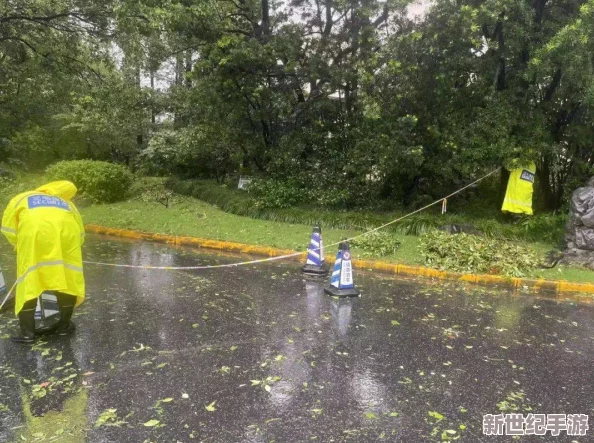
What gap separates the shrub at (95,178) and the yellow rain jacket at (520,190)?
1050 centimetres

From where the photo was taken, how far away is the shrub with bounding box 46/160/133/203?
12977 mm

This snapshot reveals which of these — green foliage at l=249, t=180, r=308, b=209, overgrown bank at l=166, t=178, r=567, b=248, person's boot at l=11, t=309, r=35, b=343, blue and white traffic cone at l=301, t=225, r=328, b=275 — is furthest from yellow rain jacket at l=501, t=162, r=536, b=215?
person's boot at l=11, t=309, r=35, b=343

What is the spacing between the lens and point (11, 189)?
14.6 metres

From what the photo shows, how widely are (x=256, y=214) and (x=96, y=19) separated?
20.9 feet

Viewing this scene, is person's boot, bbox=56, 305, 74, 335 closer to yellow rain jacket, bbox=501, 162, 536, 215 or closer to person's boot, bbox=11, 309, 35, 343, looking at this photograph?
person's boot, bbox=11, 309, 35, 343

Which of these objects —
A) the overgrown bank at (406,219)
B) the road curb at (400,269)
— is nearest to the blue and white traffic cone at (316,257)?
the road curb at (400,269)

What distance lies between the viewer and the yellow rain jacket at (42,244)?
4.32 meters

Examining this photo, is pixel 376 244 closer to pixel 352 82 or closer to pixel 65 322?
pixel 352 82

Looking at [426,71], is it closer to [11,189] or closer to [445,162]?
[445,162]

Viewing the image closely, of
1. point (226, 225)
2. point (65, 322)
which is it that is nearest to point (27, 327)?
point (65, 322)

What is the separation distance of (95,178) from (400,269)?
9.10 m

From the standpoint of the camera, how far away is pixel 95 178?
42.4ft

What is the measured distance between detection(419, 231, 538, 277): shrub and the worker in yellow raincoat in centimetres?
606

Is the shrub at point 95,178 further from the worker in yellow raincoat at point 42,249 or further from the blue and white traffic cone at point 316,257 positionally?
the worker in yellow raincoat at point 42,249
